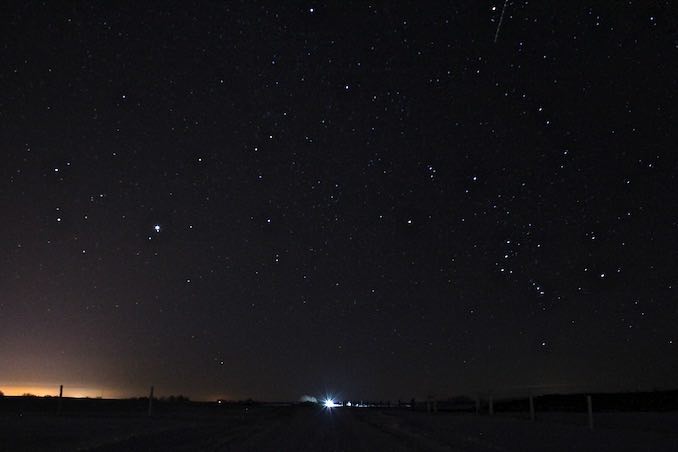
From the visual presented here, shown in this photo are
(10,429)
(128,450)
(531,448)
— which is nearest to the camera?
(128,450)

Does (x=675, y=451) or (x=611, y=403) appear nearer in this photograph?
(x=675, y=451)

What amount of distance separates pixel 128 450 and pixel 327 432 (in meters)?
6.30

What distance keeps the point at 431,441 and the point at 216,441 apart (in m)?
4.32

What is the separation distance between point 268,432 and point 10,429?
19.0ft

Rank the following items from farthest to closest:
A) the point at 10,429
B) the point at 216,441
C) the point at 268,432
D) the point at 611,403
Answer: the point at 611,403 → the point at 268,432 → the point at 10,429 → the point at 216,441

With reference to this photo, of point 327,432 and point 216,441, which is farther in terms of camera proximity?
point 327,432

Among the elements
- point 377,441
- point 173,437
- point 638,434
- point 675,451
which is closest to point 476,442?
point 377,441

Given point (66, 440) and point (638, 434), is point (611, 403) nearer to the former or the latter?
point (638, 434)

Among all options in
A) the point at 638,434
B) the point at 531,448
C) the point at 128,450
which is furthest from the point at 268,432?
the point at 638,434

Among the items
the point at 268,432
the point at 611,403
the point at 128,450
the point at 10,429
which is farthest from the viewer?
the point at 611,403

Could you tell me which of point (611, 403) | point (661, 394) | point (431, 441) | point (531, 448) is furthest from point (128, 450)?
point (661, 394)

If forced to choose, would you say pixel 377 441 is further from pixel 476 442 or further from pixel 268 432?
pixel 268 432

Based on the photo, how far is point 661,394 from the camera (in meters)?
34.8

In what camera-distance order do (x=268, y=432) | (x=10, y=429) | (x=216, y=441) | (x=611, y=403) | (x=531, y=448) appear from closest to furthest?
1. (x=531, y=448)
2. (x=216, y=441)
3. (x=10, y=429)
4. (x=268, y=432)
5. (x=611, y=403)
